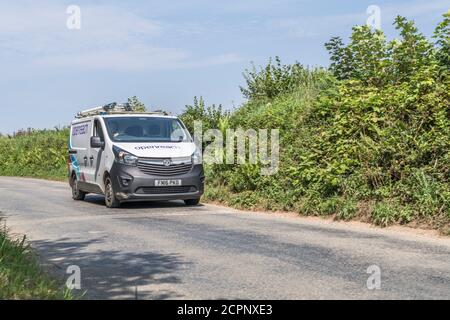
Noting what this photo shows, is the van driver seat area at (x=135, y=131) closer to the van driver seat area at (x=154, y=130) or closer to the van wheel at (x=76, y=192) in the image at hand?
the van driver seat area at (x=154, y=130)

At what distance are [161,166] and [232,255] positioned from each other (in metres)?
5.92

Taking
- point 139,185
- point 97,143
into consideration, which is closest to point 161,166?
point 139,185

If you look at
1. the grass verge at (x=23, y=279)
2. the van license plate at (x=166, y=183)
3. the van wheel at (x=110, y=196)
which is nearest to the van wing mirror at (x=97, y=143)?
the van wheel at (x=110, y=196)

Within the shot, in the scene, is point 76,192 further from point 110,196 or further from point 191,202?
point 191,202

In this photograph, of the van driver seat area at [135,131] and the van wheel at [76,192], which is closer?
the van driver seat area at [135,131]

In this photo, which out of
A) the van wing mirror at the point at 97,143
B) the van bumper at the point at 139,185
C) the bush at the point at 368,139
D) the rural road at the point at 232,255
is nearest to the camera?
the rural road at the point at 232,255

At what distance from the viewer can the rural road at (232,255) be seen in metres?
5.77

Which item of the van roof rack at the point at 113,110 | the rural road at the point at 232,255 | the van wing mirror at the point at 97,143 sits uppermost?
the van roof rack at the point at 113,110

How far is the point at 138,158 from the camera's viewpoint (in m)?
13.1

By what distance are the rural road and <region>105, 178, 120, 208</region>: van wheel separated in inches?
43.5

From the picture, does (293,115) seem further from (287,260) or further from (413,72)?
(287,260)

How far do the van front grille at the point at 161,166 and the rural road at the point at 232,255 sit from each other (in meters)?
1.20

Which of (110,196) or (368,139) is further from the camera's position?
(110,196)
